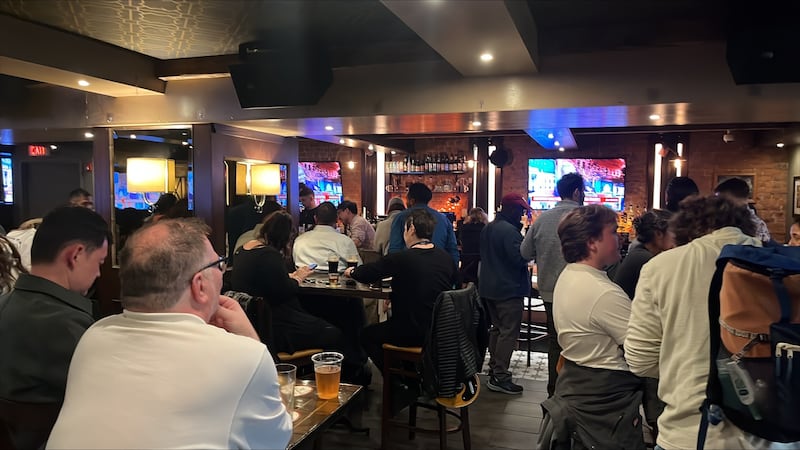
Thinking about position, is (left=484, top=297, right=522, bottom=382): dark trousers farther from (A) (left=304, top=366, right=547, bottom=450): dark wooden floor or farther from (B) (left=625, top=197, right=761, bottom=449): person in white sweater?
(B) (left=625, top=197, right=761, bottom=449): person in white sweater

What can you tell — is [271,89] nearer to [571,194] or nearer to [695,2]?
[571,194]

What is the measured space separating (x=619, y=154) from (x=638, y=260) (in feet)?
24.0

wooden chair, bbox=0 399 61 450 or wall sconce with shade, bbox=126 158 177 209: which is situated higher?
wall sconce with shade, bbox=126 158 177 209

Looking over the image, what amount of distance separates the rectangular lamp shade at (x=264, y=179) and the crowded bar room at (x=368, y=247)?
0.06 feet

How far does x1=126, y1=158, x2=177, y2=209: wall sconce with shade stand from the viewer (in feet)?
16.2

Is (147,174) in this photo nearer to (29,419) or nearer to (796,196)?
(29,419)

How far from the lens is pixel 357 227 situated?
659cm

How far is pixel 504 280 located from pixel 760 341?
3107mm

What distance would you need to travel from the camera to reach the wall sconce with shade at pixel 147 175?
493 cm

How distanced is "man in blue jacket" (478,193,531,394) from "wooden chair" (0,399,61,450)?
136 inches

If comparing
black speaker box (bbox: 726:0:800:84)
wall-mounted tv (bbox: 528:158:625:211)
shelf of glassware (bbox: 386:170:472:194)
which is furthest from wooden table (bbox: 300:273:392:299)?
shelf of glassware (bbox: 386:170:472:194)

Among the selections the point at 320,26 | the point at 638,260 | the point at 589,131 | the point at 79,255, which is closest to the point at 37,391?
the point at 79,255

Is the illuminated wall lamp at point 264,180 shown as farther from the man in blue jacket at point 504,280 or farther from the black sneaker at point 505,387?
the black sneaker at point 505,387

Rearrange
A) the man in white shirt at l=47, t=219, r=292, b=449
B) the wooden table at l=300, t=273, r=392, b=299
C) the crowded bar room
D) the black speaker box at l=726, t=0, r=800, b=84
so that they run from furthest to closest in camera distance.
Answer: the wooden table at l=300, t=273, r=392, b=299 < the black speaker box at l=726, t=0, r=800, b=84 < the crowded bar room < the man in white shirt at l=47, t=219, r=292, b=449
